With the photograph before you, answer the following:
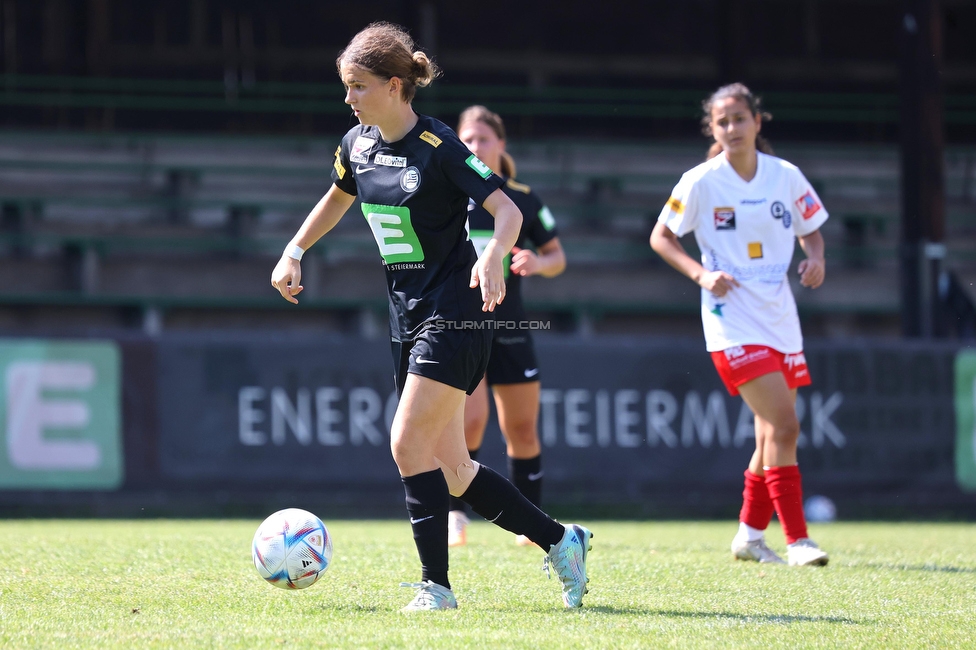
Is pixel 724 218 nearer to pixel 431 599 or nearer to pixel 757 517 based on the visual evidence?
pixel 757 517

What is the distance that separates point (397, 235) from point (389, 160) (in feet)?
0.88

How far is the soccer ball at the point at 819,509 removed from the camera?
9922 millimetres

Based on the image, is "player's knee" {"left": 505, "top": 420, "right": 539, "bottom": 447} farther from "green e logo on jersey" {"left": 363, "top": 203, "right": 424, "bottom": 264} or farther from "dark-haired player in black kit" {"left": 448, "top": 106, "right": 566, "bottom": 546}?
"green e logo on jersey" {"left": 363, "top": 203, "right": 424, "bottom": 264}

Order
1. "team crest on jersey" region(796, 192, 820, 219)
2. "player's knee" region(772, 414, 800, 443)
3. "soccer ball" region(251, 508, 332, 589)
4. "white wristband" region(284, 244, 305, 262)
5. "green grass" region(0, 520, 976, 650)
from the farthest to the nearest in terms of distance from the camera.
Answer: "team crest on jersey" region(796, 192, 820, 219), "player's knee" region(772, 414, 800, 443), "white wristband" region(284, 244, 305, 262), "soccer ball" region(251, 508, 332, 589), "green grass" region(0, 520, 976, 650)

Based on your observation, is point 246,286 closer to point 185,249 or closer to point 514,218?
point 185,249

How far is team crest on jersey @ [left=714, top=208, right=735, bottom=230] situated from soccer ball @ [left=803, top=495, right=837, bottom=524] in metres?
4.68

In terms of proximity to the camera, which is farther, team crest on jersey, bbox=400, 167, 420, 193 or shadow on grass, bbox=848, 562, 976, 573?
shadow on grass, bbox=848, 562, 976, 573

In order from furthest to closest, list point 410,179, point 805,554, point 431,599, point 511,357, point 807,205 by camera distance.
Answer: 1. point 511,357
2. point 807,205
3. point 805,554
4. point 410,179
5. point 431,599

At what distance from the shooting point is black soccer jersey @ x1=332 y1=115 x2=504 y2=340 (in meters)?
4.04

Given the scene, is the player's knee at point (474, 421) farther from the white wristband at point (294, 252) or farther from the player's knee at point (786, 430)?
the white wristband at point (294, 252)

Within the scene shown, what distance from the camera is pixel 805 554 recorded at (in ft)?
18.4

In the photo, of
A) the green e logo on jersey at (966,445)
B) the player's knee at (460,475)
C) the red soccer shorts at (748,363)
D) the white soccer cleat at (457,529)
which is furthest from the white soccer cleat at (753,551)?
the green e logo on jersey at (966,445)

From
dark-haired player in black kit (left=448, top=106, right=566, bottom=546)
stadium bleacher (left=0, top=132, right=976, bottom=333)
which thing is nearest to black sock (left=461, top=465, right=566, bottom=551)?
dark-haired player in black kit (left=448, top=106, right=566, bottom=546)

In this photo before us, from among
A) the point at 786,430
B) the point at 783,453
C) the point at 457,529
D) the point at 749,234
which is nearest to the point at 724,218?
the point at 749,234
